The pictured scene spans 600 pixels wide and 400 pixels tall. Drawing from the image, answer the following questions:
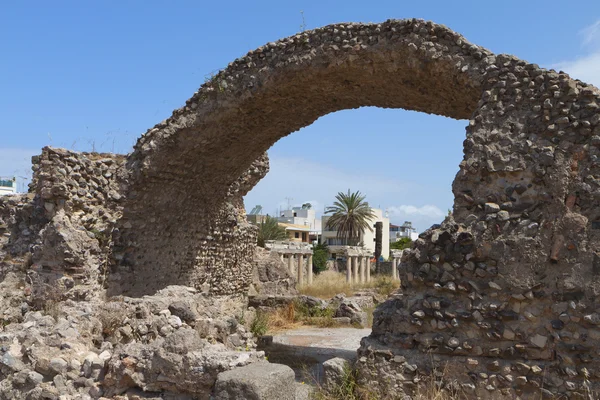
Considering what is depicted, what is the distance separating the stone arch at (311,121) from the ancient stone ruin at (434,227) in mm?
22

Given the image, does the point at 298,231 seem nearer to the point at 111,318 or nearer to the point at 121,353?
the point at 111,318

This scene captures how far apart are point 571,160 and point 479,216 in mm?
1024

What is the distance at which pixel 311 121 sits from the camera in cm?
990

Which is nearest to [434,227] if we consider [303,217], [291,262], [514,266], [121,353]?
[514,266]

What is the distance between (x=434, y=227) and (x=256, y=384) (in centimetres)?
291

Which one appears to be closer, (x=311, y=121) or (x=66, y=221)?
(x=66, y=221)

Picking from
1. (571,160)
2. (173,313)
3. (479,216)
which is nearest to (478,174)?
(479,216)

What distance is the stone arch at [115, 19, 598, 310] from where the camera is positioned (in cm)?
591

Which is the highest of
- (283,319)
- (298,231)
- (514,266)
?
(298,231)

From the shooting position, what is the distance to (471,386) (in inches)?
217

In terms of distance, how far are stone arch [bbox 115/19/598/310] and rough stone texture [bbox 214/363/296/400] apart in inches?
89.0

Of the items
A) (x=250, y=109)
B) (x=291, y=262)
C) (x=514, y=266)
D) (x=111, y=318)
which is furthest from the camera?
(x=291, y=262)

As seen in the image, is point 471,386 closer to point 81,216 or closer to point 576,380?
point 576,380

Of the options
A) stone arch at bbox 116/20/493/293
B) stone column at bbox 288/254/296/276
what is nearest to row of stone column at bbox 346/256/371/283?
stone column at bbox 288/254/296/276
